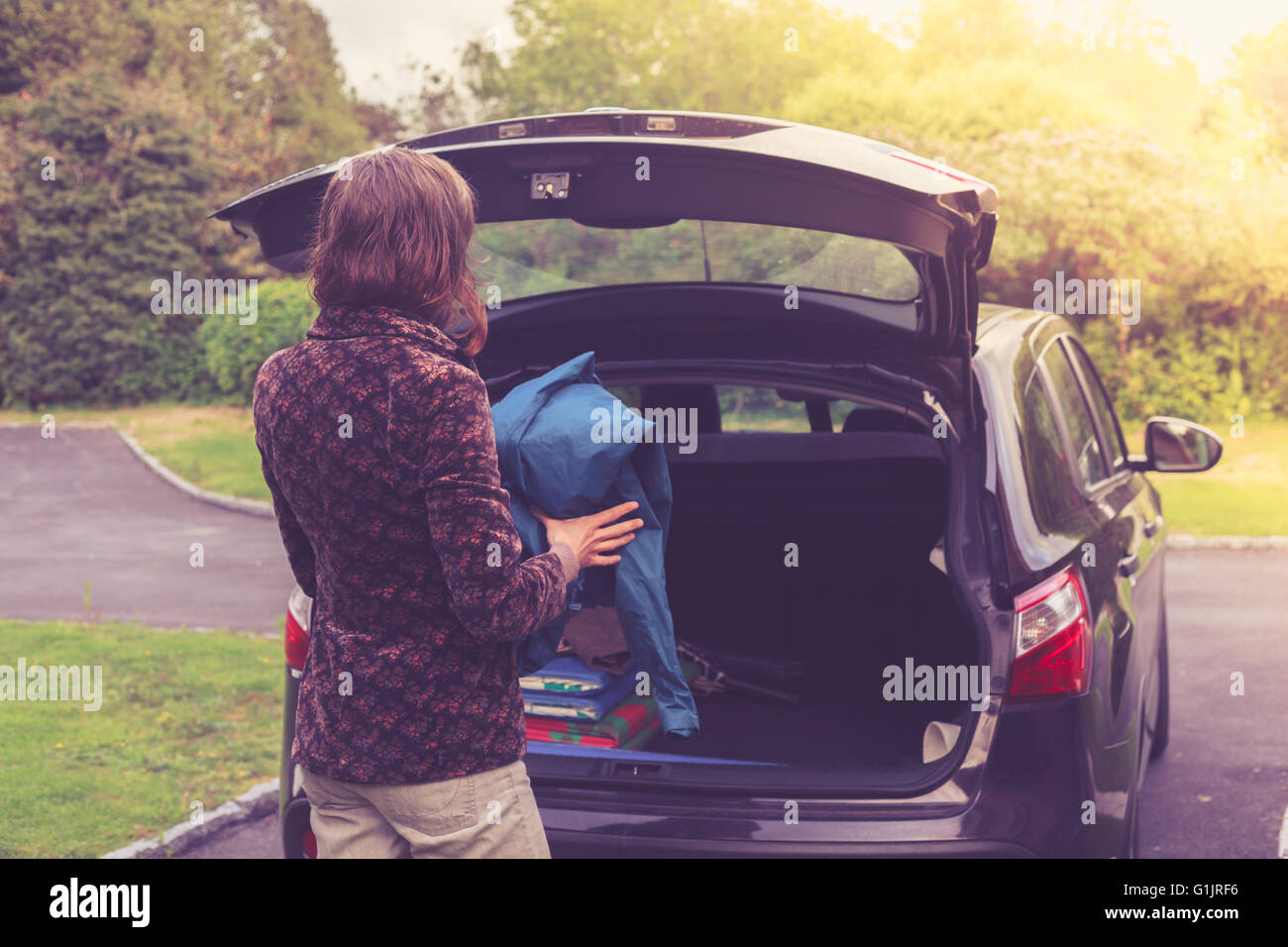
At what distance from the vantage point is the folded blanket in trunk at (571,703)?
3316mm

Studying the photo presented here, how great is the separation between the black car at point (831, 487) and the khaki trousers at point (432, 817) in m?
0.59

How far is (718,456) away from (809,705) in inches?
36.9

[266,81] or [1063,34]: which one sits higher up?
[1063,34]

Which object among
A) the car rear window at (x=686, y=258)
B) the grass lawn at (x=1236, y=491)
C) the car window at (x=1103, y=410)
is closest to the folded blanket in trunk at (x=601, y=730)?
the car rear window at (x=686, y=258)

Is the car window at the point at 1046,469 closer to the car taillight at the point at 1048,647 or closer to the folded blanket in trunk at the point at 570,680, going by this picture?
the car taillight at the point at 1048,647

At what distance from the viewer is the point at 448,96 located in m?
40.3

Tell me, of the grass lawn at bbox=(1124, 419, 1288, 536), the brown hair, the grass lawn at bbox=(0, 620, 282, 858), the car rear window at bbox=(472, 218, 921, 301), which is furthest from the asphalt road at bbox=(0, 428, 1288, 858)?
the brown hair

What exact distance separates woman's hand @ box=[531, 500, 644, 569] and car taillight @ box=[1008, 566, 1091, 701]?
0.92m

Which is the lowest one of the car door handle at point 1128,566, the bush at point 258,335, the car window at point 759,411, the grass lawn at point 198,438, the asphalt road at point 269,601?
the grass lawn at point 198,438

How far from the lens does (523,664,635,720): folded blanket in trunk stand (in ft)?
10.9

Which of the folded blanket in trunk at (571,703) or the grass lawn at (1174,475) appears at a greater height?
the folded blanket in trunk at (571,703)

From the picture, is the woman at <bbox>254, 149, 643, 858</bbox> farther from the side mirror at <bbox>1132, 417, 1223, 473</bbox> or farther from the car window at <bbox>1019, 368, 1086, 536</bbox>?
the side mirror at <bbox>1132, 417, 1223, 473</bbox>
